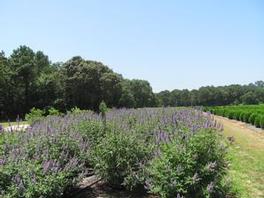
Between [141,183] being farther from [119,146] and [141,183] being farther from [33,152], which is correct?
[33,152]

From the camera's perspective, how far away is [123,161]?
537cm

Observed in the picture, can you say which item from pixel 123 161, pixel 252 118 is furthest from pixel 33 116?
pixel 252 118

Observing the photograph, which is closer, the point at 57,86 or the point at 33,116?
the point at 33,116

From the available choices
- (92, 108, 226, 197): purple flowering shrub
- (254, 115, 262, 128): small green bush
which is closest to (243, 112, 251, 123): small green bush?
(254, 115, 262, 128): small green bush

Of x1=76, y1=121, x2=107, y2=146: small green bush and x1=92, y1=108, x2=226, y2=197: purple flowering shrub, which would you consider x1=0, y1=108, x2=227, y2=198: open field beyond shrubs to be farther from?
x1=76, y1=121, x2=107, y2=146: small green bush

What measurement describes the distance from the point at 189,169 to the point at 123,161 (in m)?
1.16

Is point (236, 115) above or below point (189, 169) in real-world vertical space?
above

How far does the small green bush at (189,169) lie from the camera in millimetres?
4500

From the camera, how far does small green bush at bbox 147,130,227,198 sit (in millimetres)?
4500

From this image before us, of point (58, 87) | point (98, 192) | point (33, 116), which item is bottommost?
point (98, 192)

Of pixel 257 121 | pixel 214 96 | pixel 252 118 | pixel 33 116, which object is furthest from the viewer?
pixel 214 96

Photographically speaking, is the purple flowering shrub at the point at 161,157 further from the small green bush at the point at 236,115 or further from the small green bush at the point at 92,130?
the small green bush at the point at 236,115

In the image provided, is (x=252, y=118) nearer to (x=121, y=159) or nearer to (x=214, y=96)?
(x=121, y=159)

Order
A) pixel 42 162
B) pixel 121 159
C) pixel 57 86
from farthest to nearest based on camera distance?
pixel 57 86 < pixel 121 159 < pixel 42 162
